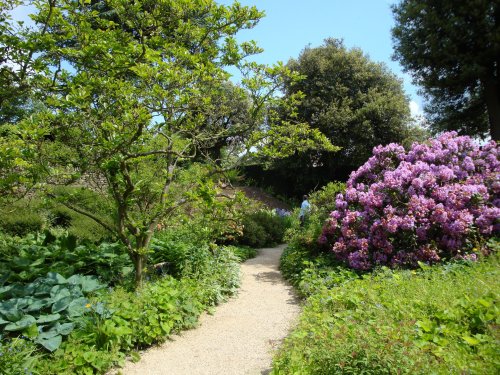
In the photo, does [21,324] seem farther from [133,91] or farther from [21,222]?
[21,222]

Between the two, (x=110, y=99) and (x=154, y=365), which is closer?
(x=154, y=365)

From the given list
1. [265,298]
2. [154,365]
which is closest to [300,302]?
[265,298]

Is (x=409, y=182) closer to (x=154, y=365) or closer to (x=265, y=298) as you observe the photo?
(x=265, y=298)

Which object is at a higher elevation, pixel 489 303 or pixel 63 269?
pixel 489 303

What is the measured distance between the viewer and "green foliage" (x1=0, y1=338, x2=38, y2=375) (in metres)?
2.94

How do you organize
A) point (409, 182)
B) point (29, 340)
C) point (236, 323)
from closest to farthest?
point (29, 340), point (236, 323), point (409, 182)

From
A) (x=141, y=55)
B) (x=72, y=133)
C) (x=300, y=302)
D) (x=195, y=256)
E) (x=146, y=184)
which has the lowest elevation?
(x=300, y=302)

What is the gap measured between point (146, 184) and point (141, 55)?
7.70 feet

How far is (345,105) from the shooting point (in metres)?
17.6

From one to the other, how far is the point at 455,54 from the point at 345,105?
6384mm

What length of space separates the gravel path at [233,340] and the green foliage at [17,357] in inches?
33.5

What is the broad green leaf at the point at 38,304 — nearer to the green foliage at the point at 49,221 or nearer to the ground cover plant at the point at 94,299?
the ground cover plant at the point at 94,299

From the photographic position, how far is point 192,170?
647 cm

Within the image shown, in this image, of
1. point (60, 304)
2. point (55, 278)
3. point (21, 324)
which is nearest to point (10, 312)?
point (21, 324)
